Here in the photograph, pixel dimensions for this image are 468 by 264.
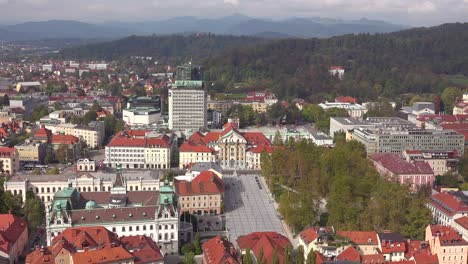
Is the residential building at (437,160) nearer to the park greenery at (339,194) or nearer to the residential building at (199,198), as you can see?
the park greenery at (339,194)

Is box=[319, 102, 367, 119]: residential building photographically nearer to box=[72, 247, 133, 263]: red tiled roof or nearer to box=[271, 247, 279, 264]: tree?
box=[271, 247, 279, 264]: tree

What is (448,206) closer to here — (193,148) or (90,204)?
(90,204)

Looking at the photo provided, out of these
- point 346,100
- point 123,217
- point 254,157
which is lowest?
point 254,157

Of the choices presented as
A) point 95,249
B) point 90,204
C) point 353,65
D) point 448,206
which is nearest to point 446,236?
point 448,206

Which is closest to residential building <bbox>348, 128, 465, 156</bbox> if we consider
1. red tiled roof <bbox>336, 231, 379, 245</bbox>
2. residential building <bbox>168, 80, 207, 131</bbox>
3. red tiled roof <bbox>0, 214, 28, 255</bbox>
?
residential building <bbox>168, 80, 207, 131</bbox>

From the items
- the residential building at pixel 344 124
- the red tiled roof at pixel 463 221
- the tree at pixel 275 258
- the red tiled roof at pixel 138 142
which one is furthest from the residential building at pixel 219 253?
the residential building at pixel 344 124
